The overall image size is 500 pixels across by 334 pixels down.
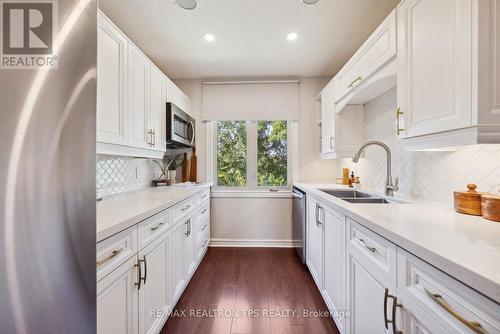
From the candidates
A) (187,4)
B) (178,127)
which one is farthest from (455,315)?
(178,127)

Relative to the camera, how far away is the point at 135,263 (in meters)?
1.10

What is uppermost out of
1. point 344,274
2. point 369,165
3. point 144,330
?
point 369,165

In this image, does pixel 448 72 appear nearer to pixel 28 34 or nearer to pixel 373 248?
pixel 373 248

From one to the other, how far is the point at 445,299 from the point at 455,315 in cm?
6

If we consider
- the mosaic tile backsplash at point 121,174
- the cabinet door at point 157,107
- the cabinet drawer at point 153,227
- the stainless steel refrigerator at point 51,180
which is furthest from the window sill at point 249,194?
the stainless steel refrigerator at point 51,180

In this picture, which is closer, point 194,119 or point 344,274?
point 344,274

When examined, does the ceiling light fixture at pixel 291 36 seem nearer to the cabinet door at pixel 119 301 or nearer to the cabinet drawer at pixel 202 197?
the cabinet drawer at pixel 202 197

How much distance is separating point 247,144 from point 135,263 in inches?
93.4

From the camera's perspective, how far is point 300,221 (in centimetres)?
256

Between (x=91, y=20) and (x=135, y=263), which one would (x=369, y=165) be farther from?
(x=91, y=20)

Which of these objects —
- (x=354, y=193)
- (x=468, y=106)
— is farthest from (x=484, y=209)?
(x=354, y=193)

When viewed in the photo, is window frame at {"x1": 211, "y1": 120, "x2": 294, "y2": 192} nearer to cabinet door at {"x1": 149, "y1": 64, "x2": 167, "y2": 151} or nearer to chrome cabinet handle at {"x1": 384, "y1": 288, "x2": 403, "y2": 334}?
cabinet door at {"x1": 149, "y1": 64, "x2": 167, "y2": 151}

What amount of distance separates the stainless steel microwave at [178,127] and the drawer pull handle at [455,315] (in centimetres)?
222

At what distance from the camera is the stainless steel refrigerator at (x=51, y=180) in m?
0.34
